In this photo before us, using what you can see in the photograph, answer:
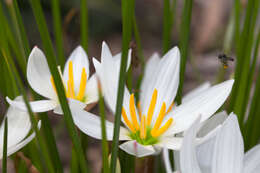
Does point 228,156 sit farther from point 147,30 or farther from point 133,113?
point 147,30

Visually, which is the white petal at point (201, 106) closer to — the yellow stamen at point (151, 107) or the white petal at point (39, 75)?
the yellow stamen at point (151, 107)

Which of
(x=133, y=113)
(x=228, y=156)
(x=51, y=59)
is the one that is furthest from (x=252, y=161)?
(x=51, y=59)

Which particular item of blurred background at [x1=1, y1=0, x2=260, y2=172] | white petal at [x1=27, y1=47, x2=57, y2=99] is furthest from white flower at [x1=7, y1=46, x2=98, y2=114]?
blurred background at [x1=1, y1=0, x2=260, y2=172]

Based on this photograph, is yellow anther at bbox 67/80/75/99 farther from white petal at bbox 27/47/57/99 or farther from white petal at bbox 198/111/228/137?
white petal at bbox 198/111/228/137

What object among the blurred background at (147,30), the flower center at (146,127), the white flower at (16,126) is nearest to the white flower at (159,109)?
the flower center at (146,127)

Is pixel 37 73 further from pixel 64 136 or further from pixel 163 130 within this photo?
pixel 64 136

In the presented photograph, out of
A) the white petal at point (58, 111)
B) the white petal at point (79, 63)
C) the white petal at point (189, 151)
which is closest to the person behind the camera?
the white petal at point (189, 151)
